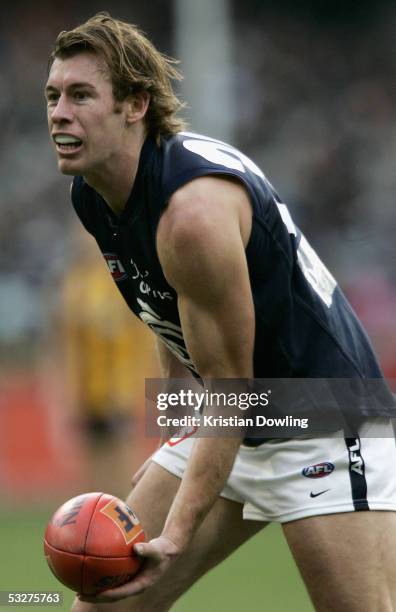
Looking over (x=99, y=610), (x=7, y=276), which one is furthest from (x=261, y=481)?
(x=7, y=276)

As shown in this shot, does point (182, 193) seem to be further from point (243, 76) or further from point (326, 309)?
point (243, 76)

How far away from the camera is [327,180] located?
1452 centimetres

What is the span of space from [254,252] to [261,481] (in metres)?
0.83

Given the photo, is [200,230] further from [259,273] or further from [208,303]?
[259,273]

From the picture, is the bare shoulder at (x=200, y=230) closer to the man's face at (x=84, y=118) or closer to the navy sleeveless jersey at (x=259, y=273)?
the navy sleeveless jersey at (x=259, y=273)

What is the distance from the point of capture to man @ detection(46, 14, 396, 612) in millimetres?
3811

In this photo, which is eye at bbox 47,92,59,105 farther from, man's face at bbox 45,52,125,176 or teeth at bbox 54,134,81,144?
teeth at bbox 54,134,81,144

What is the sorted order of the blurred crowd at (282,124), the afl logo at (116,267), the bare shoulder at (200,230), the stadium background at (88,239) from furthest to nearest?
the blurred crowd at (282,124) → the stadium background at (88,239) → the afl logo at (116,267) → the bare shoulder at (200,230)

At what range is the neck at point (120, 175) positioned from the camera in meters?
4.07

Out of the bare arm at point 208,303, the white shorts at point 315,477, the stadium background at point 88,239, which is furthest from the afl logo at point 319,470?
the stadium background at point 88,239

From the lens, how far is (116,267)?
4.38 meters

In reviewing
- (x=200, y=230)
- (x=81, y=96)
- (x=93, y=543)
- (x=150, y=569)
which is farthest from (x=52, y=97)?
(x=150, y=569)

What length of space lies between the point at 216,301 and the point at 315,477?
80 centimetres

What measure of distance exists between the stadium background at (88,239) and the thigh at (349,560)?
3.09 meters
